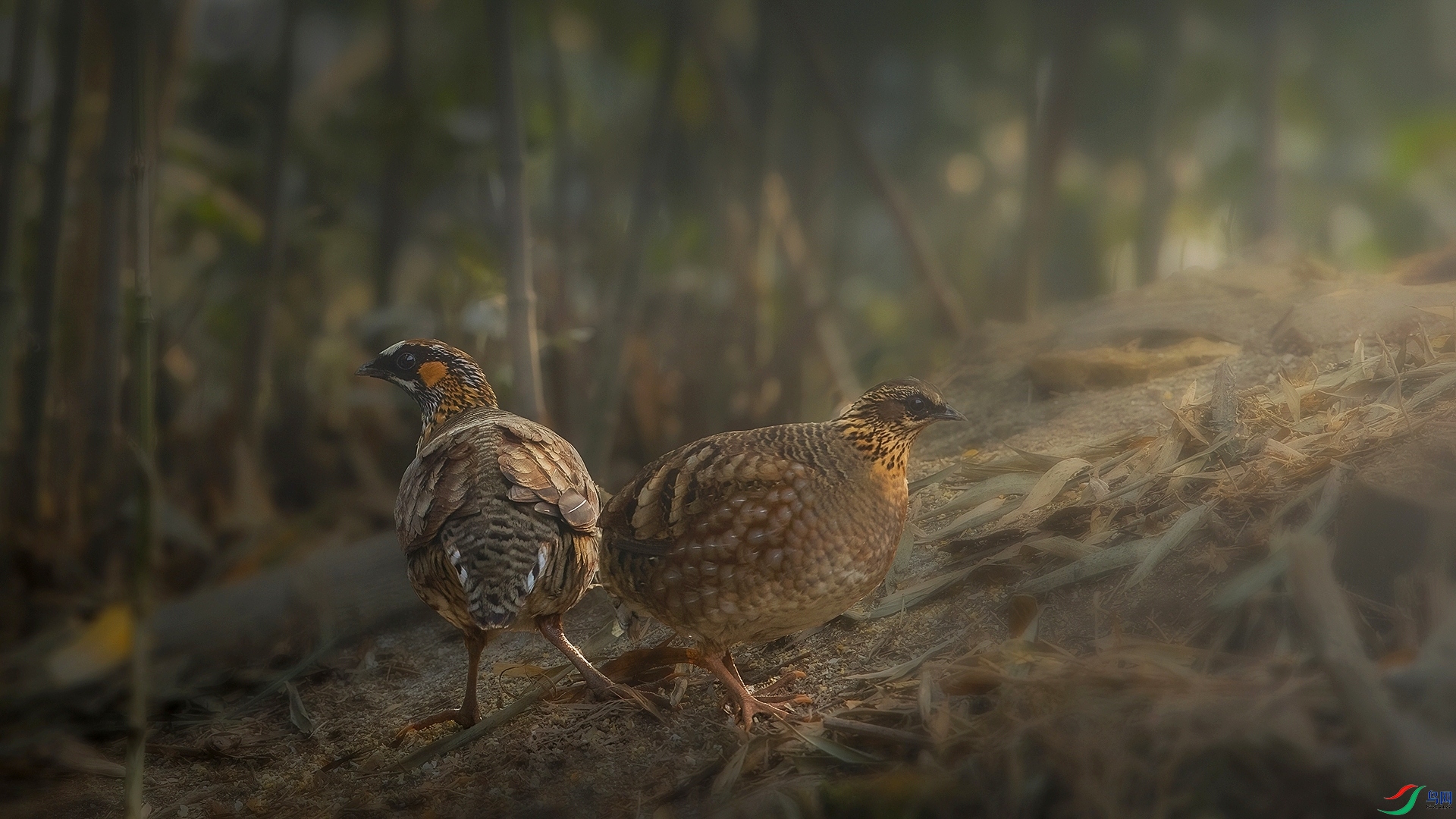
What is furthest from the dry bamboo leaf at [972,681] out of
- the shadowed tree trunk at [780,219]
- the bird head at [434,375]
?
the shadowed tree trunk at [780,219]

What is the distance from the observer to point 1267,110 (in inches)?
190

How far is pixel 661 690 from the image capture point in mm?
2830

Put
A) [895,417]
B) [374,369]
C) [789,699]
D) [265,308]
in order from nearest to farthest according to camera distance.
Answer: [789,699]
[895,417]
[374,369]
[265,308]

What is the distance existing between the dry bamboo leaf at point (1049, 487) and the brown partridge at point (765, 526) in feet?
1.12

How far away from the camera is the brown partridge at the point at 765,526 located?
2.55 meters

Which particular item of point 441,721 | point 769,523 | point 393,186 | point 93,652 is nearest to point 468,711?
point 441,721

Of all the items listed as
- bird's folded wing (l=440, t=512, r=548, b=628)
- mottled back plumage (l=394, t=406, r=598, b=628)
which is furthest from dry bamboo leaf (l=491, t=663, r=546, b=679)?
bird's folded wing (l=440, t=512, r=548, b=628)

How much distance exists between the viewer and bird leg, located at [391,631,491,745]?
2.78 metres

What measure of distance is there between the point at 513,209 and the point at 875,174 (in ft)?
6.89

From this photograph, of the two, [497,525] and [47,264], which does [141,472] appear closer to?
[497,525]

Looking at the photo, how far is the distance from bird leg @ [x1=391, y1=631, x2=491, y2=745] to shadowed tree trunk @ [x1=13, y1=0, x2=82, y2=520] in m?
2.72

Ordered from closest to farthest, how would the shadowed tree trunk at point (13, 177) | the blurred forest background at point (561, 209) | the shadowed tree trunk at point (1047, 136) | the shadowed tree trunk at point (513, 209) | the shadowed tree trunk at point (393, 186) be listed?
the shadowed tree trunk at point (513, 209)
the shadowed tree trunk at point (13, 177)
the blurred forest background at point (561, 209)
the shadowed tree trunk at point (1047, 136)
the shadowed tree trunk at point (393, 186)

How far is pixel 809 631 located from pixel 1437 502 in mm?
1585

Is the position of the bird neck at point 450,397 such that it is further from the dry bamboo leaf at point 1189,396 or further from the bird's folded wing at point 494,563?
the dry bamboo leaf at point 1189,396
